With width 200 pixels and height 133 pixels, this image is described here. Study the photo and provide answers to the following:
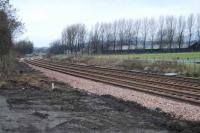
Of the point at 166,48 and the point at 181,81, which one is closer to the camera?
the point at 181,81

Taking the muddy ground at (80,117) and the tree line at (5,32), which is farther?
the tree line at (5,32)

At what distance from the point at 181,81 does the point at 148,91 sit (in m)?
7.28

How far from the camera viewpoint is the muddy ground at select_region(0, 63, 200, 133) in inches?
465

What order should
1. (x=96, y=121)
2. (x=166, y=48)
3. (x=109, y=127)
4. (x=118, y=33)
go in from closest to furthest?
(x=109, y=127) < (x=96, y=121) < (x=166, y=48) < (x=118, y=33)

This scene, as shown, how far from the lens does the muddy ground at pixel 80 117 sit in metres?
11.8

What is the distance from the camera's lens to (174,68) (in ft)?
141

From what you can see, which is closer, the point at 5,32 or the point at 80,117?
the point at 80,117

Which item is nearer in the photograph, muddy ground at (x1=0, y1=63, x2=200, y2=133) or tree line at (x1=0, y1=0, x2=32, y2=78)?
muddy ground at (x1=0, y1=63, x2=200, y2=133)

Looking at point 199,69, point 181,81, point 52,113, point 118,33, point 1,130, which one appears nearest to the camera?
point 1,130

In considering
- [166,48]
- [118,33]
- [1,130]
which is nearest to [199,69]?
[1,130]

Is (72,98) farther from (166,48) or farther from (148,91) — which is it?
(166,48)

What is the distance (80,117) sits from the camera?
13.6m

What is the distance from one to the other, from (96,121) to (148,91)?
1124 cm

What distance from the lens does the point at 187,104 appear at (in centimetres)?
1894
